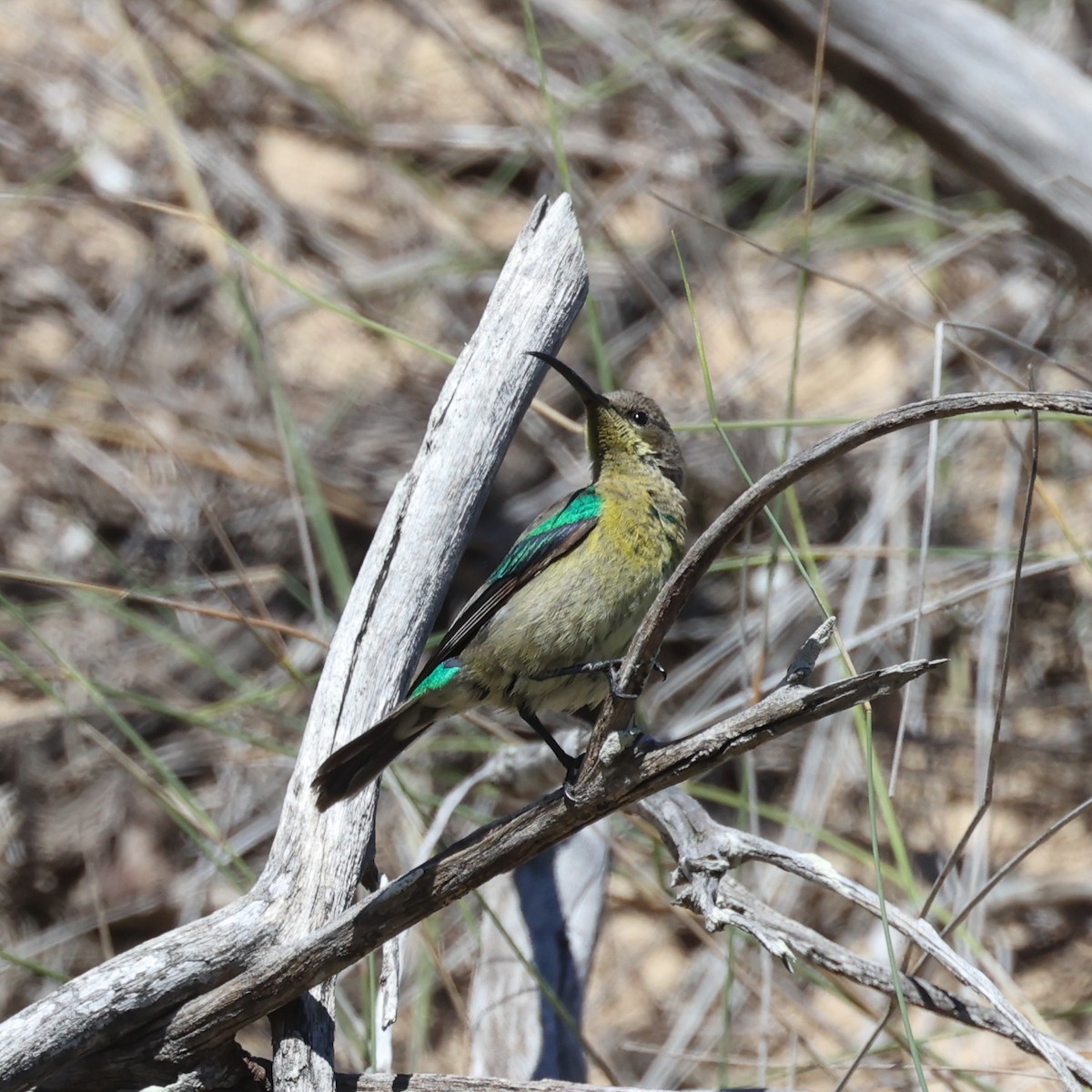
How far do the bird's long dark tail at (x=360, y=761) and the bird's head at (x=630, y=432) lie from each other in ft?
3.70

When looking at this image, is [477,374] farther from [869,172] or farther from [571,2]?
[571,2]

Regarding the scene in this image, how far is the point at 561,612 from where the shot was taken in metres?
2.94

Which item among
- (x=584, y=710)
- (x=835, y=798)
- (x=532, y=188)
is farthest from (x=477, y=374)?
(x=532, y=188)

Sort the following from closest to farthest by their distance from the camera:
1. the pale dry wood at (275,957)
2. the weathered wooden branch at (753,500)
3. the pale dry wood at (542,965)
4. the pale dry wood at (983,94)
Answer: the weathered wooden branch at (753,500) → the pale dry wood at (275,957) → the pale dry wood at (542,965) → the pale dry wood at (983,94)

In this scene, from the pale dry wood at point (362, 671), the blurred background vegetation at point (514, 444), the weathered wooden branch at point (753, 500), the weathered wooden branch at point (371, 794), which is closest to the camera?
the weathered wooden branch at point (753, 500)

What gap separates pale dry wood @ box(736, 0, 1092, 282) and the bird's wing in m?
1.88

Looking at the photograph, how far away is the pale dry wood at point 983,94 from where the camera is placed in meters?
4.02

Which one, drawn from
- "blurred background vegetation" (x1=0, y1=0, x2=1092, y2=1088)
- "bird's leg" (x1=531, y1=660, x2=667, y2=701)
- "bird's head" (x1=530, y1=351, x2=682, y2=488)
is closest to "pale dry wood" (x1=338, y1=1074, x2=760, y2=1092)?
"bird's leg" (x1=531, y1=660, x2=667, y2=701)

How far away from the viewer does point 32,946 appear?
4.55 meters

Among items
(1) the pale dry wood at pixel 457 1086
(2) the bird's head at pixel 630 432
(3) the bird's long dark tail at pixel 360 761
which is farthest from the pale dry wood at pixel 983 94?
(1) the pale dry wood at pixel 457 1086

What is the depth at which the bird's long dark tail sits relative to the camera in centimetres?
245

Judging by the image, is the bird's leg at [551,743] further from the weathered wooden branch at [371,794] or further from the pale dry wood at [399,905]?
the pale dry wood at [399,905]

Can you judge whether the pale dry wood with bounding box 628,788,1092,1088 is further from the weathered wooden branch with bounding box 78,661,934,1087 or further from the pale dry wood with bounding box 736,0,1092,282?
the pale dry wood with bounding box 736,0,1092,282

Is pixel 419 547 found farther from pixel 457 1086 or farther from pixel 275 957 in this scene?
pixel 457 1086
